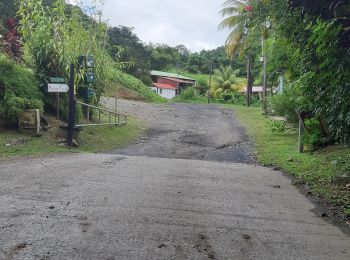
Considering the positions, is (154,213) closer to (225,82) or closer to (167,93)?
(225,82)

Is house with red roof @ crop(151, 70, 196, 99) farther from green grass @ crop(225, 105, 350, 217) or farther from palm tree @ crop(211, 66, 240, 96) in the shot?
green grass @ crop(225, 105, 350, 217)

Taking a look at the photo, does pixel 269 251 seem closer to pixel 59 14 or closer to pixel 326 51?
pixel 326 51

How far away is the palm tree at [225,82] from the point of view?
180 feet

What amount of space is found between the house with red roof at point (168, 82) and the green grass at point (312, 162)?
42.0 meters

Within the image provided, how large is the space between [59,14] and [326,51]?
962cm

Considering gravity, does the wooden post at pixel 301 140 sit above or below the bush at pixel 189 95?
below

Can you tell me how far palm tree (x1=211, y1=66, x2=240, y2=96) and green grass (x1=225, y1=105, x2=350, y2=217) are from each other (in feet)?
118

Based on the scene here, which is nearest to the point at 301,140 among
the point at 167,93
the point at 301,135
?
the point at 301,135

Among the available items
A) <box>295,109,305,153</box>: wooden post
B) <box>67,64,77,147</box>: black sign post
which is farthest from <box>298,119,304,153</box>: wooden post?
<box>67,64,77,147</box>: black sign post

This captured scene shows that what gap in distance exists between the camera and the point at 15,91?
504 inches

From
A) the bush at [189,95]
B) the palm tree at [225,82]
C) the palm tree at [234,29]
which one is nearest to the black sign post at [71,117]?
the palm tree at [234,29]

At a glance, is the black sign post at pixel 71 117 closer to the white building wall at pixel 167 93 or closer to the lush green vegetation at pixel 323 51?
the lush green vegetation at pixel 323 51

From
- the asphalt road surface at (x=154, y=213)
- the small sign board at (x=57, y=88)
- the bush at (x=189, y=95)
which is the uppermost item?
the bush at (x=189, y=95)

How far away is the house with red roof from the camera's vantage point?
199 feet
